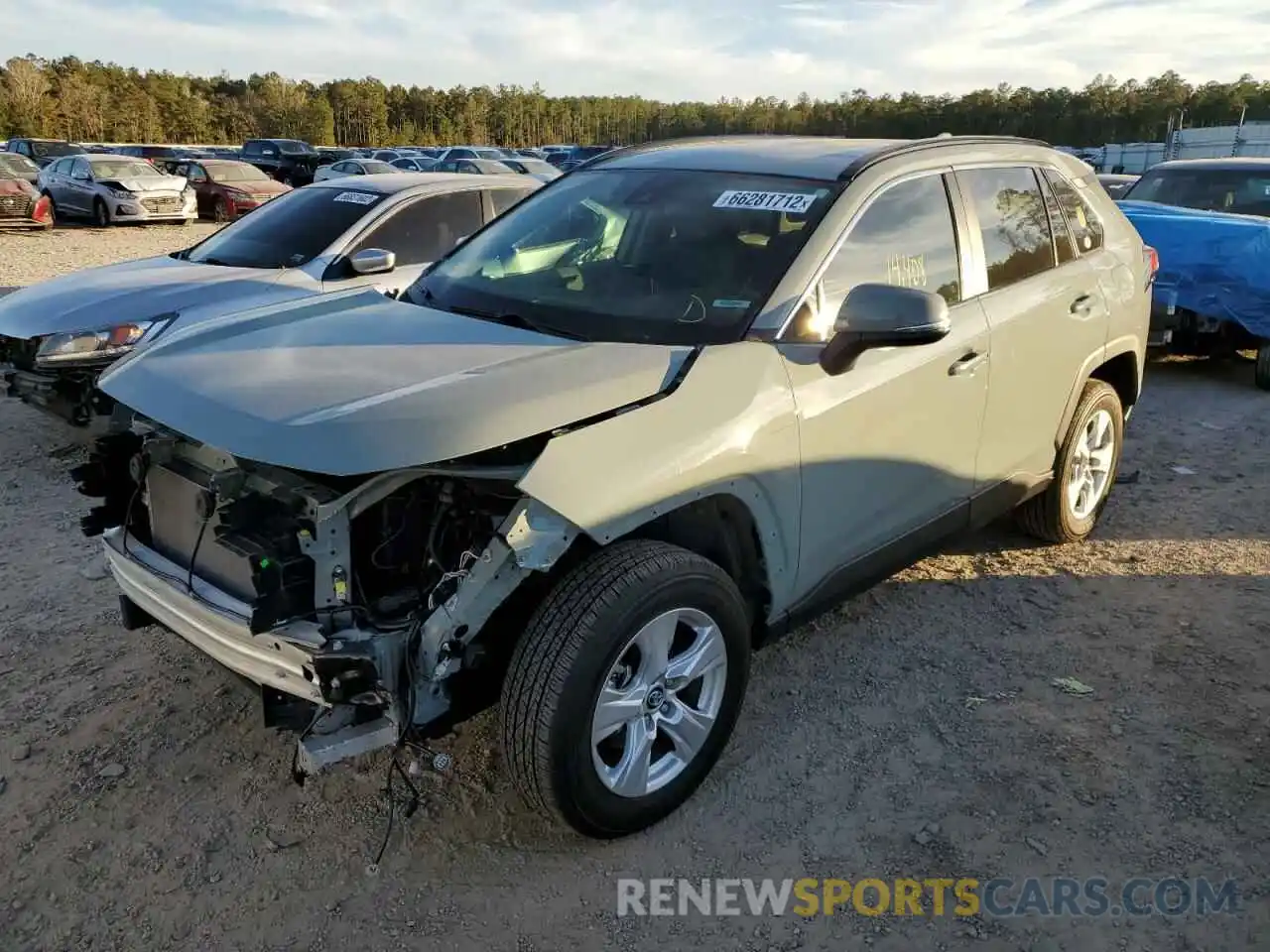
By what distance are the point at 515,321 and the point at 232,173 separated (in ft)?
73.2

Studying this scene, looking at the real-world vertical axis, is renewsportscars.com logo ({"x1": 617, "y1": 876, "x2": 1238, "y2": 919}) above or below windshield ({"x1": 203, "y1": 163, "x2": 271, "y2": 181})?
below

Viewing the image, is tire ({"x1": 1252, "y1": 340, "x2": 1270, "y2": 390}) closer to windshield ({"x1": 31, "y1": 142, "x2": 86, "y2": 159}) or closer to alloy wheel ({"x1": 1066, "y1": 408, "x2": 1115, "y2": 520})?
alloy wheel ({"x1": 1066, "y1": 408, "x2": 1115, "y2": 520})

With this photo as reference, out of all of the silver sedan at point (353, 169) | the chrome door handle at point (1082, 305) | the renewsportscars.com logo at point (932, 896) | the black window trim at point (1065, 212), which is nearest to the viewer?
the renewsportscars.com logo at point (932, 896)

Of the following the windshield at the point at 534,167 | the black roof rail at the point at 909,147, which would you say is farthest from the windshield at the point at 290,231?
the windshield at the point at 534,167

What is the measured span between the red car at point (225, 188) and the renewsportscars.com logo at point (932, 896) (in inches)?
849

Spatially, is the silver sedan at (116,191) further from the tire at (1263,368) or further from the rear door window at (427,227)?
the tire at (1263,368)

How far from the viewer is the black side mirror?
2.93 metres

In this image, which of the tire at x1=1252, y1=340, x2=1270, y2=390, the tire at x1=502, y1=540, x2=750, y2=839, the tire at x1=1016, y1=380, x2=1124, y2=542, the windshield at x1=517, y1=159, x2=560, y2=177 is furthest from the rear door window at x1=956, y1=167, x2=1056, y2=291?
the windshield at x1=517, y1=159, x2=560, y2=177

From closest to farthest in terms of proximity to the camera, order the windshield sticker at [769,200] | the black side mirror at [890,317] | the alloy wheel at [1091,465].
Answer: the black side mirror at [890,317] < the windshield sticker at [769,200] < the alloy wheel at [1091,465]

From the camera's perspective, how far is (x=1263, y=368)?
26.5 feet

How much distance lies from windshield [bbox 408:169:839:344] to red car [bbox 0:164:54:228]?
1802cm

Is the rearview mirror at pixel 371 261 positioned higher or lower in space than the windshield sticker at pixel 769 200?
lower

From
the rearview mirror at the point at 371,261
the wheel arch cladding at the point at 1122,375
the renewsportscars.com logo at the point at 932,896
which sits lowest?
the renewsportscars.com logo at the point at 932,896

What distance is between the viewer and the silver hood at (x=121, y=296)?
580cm
